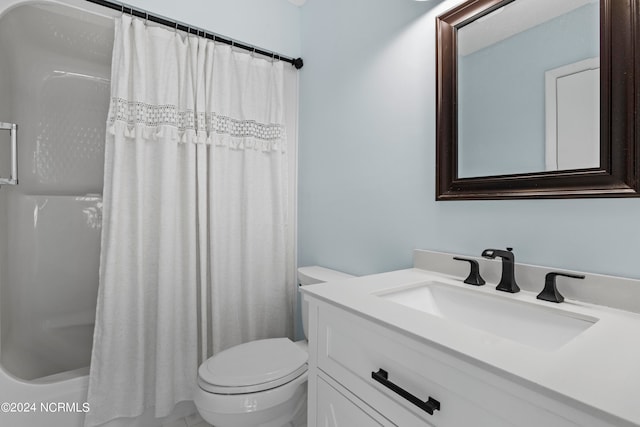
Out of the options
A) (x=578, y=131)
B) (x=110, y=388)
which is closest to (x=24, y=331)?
(x=110, y=388)

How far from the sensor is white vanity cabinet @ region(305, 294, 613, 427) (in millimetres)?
465

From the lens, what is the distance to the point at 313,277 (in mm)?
1604

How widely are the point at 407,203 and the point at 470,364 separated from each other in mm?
867

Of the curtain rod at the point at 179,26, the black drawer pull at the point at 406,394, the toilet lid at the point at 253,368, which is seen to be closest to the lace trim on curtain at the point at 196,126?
the curtain rod at the point at 179,26

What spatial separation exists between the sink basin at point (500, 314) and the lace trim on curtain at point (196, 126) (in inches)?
48.6

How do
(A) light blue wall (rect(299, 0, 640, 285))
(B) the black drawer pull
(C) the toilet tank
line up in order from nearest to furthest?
(B) the black drawer pull, (A) light blue wall (rect(299, 0, 640, 285)), (C) the toilet tank

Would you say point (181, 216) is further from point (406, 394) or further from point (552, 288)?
point (552, 288)

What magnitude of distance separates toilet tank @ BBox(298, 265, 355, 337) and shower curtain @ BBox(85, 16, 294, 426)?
27 cm

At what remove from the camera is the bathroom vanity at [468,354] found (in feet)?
1.45

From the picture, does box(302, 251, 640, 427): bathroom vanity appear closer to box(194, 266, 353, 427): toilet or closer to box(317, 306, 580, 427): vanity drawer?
box(317, 306, 580, 427): vanity drawer

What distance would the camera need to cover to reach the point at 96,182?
72.8 inches

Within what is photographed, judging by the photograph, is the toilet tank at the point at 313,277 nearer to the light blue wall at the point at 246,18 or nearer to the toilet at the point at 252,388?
the toilet at the point at 252,388

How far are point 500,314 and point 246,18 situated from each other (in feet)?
6.51

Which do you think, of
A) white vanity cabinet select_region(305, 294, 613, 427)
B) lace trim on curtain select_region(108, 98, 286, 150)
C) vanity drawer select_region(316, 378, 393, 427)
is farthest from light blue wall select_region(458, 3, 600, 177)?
lace trim on curtain select_region(108, 98, 286, 150)
